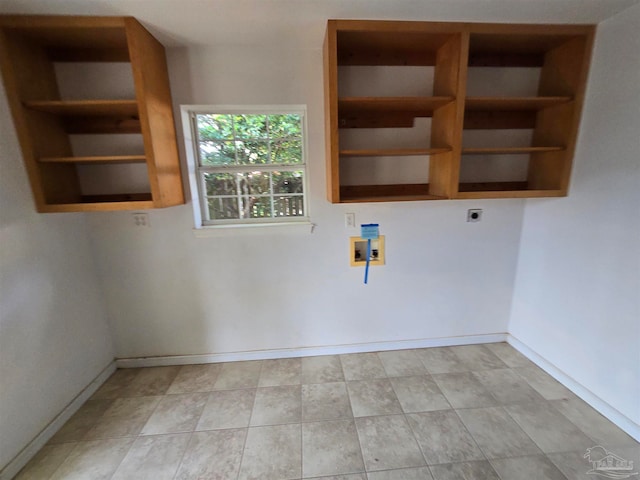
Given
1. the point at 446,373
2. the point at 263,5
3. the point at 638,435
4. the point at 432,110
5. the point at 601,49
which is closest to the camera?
the point at 263,5

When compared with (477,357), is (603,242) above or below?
above

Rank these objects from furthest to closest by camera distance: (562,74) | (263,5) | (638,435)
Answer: (562,74) < (638,435) < (263,5)

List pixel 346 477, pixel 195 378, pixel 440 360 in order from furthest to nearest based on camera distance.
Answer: pixel 440 360 < pixel 195 378 < pixel 346 477

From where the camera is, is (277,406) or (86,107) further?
(277,406)

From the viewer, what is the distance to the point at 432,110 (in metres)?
1.80

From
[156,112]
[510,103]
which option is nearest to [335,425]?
[156,112]

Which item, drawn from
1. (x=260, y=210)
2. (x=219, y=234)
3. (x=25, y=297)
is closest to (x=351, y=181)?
(x=260, y=210)

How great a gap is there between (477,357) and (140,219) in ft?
9.25

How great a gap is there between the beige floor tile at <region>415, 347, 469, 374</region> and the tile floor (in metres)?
0.01

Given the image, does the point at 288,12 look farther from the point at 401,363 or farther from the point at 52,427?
the point at 52,427

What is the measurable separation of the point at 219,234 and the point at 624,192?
8.15 ft

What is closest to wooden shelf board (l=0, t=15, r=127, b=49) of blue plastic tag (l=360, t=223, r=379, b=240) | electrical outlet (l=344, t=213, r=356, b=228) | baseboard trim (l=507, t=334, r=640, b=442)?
electrical outlet (l=344, t=213, r=356, b=228)

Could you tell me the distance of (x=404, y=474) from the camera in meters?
1.26

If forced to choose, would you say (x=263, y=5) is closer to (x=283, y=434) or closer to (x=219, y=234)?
(x=219, y=234)
